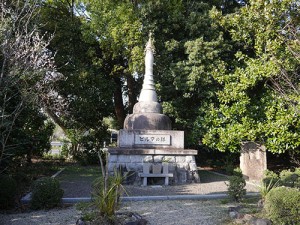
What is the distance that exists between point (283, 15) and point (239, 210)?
8610 mm

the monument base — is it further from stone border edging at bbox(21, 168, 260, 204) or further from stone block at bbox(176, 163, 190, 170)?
stone border edging at bbox(21, 168, 260, 204)

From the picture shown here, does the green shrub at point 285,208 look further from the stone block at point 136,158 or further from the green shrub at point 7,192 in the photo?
the green shrub at point 7,192

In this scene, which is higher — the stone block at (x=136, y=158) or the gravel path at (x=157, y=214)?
the stone block at (x=136, y=158)

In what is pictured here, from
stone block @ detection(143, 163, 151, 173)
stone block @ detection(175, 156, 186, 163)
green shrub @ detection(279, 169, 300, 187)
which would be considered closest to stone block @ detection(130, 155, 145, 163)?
stone block @ detection(143, 163, 151, 173)

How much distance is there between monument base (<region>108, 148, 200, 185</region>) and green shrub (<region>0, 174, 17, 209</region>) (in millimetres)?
3388

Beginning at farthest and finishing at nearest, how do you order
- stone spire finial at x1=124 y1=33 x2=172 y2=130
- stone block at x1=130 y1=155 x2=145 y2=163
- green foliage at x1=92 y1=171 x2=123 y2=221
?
1. stone spire finial at x1=124 y1=33 x2=172 y2=130
2. stone block at x1=130 y1=155 x2=145 y2=163
3. green foliage at x1=92 y1=171 x2=123 y2=221

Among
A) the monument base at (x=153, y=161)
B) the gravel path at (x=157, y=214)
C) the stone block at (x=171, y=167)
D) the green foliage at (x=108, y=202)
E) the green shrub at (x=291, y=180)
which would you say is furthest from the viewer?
the stone block at (x=171, y=167)

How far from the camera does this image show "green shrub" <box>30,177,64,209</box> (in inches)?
245

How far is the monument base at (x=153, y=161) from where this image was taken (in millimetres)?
9312

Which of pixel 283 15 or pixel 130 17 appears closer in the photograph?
pixel 283 15

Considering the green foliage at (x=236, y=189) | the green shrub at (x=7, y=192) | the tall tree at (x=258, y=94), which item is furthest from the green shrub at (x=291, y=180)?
the green shrub at (x=7, y=192)

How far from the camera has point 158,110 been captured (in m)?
10.9

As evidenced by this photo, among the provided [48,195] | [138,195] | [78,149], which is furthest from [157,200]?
[78,149]

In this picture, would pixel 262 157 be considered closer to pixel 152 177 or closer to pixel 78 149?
pixel 152 177
